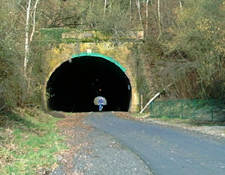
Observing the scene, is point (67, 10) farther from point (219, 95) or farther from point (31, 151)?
point (31, 151)

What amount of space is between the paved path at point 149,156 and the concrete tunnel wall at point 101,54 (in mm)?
14132

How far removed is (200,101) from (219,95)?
3.62ft

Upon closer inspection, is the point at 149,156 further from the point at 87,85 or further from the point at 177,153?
the point at 87,85

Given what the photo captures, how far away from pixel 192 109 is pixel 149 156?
12.7 m

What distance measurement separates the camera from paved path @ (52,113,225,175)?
656 centimetres

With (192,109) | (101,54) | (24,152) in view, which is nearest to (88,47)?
(101,54)

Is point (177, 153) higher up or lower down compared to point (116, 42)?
lower down

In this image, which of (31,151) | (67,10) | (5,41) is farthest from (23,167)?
(67,10)

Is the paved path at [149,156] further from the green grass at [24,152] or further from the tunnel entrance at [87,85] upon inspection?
the tunnel entrance at [87,85]

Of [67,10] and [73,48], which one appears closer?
[73,48]

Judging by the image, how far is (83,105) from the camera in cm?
3969

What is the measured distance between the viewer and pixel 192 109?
66.6 ft

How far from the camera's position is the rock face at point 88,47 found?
25.5 meters

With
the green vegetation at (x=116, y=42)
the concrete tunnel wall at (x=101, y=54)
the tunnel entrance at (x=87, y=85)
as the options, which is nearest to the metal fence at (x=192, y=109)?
the green vegetation at (x=116, y=42)
